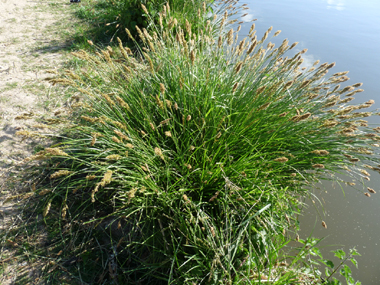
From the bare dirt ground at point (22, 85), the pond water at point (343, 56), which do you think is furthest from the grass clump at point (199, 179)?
the pond water at point (343, 56)

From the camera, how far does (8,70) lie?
11.2 feet

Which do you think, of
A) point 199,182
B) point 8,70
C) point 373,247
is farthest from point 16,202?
point 373,247

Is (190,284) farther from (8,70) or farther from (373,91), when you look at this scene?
(373,91)

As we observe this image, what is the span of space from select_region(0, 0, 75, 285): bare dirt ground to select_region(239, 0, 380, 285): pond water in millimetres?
2343

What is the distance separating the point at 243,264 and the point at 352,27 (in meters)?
6.93

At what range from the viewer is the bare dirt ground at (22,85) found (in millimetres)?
1940

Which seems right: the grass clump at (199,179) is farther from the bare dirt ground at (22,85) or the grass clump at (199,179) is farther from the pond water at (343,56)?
the pond water at (343,56)

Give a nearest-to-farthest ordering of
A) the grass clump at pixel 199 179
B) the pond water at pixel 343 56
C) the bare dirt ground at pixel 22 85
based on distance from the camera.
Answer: the grass clump at pixel 199 179 → the bare dirt ground at pixel 22 85 → the pond water at pixel 343 56

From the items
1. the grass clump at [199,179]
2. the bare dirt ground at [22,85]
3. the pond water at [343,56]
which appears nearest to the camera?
the grass clump at [199,179]

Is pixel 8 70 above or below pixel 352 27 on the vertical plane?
above

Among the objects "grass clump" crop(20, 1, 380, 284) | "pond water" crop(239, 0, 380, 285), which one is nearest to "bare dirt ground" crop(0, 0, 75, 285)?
"grass clump" crop(20, 1, 380, 284)

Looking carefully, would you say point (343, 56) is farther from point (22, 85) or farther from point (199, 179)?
point (22, 85)

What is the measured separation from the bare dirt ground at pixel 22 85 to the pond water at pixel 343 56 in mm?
2343

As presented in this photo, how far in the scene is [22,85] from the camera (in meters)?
3.18
